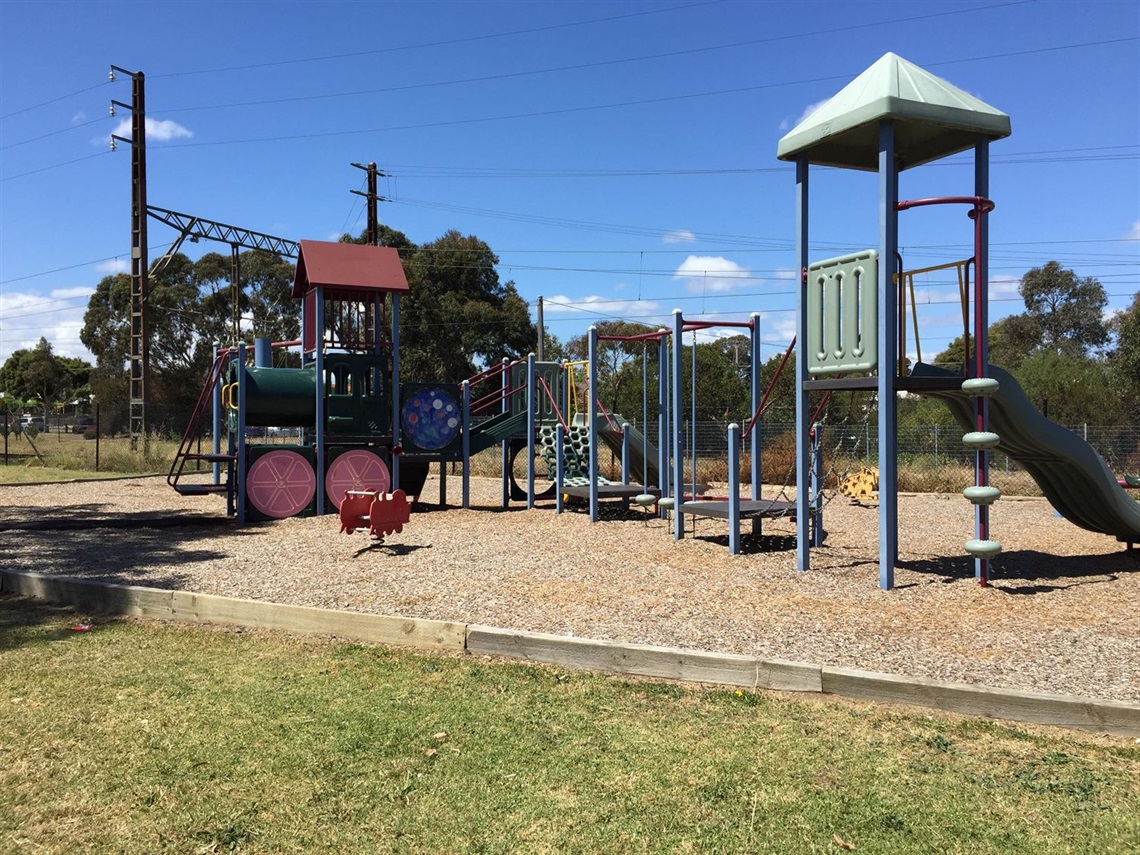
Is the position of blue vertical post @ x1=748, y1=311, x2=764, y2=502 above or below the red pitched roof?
below

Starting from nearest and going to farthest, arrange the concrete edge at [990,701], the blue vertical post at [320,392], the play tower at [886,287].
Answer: the concrete edge at [990,701] < the play tower at [886,287] < the blue vertical post at [320,392]

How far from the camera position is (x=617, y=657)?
5438mm

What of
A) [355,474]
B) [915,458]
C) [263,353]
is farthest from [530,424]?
[915,458]

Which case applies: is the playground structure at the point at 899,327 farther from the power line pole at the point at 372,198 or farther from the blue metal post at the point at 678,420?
the power line pole at the point at 372,198

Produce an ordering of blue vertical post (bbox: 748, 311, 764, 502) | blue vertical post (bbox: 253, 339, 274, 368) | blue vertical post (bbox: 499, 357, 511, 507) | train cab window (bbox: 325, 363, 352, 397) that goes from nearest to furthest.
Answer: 1. blue vertical post (bbox: 748, 311, 764, 502)
2. train cab window (bbox: 325, 363, 352, 397)
3. blue vertical post (bbox: 499, 357, 511, 507)
4. blue vertical post (bbox: 253, 339, 274, 368)

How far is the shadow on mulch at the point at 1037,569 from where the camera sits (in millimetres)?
8008

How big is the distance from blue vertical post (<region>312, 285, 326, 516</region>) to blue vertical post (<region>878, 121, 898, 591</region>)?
917cm

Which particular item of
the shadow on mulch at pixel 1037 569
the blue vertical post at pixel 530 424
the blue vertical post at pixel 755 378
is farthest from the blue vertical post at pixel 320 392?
the shadow on mulch at pixel 1037 569

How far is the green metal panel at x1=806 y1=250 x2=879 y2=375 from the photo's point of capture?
8070mm

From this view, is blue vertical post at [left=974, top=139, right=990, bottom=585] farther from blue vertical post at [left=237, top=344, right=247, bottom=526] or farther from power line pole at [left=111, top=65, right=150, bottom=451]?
power line pole at [left=111, top=65, right=150, bottom=451]

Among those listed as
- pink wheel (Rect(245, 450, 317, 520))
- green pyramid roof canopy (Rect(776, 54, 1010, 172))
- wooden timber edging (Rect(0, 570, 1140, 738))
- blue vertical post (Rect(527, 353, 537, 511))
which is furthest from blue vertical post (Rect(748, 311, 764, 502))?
pink wheel (Rect(245, 450, 317, 520))

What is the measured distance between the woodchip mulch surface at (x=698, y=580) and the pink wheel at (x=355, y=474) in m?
1.05

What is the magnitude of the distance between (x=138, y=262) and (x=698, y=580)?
25408mm

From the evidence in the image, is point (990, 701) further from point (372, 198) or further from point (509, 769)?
point (372, 198)
